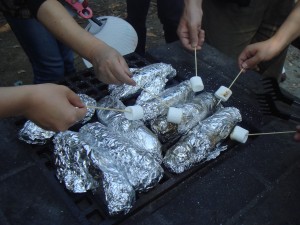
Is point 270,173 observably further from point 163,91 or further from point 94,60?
point 94,60

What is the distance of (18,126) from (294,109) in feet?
5.29

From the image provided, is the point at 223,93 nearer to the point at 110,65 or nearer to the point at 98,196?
the point at 110,65

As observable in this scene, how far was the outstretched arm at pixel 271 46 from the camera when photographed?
6.26 ft

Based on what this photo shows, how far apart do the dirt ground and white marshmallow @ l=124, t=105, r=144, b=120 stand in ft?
6.92

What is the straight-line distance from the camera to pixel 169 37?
3191mm

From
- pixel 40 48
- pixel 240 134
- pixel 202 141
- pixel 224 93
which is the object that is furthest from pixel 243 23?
pixel 40 48

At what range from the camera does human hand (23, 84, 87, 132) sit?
1232mm

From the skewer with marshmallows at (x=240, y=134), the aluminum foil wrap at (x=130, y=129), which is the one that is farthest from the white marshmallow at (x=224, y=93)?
the aluminum foil wrap at (x=130, y=129)

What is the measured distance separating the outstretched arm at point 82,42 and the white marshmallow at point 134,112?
146 millimetres

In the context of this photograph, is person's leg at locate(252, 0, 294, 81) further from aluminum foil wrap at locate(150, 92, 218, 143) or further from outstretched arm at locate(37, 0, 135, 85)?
Result: outstretched arm at locate(37, 0, 135, 85)

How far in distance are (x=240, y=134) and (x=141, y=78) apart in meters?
0.68

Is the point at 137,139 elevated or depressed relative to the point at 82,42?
depressed

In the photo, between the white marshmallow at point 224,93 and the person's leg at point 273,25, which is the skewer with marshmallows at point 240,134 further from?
the person's leg at point 273,25

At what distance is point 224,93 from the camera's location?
180 cm
